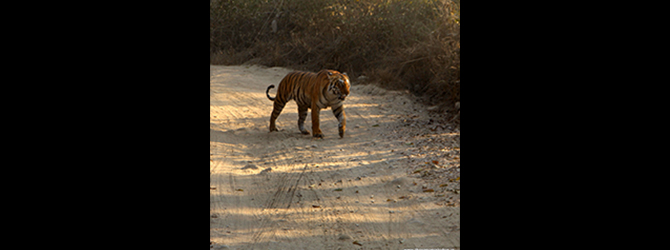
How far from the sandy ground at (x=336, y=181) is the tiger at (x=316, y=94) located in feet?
0.88

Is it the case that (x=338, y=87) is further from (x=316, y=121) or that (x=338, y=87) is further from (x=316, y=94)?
(x=316, y=121)

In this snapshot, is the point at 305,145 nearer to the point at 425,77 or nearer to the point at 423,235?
the point at 423,235

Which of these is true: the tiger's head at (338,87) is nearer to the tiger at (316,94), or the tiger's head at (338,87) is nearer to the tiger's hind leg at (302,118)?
the tiger at (316,94)

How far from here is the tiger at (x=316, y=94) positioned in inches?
296

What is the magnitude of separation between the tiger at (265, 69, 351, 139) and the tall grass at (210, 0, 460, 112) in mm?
2721

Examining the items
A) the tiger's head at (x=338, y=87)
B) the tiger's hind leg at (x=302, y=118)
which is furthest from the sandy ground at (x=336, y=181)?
→ the tiger's head at (x=338, y=87)

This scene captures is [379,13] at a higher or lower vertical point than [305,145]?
higher

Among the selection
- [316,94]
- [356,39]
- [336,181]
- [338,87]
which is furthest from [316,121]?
[356,39]

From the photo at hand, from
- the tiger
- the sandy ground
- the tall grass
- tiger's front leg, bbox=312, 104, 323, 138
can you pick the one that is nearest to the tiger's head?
the tiger

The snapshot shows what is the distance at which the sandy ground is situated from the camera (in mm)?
3973

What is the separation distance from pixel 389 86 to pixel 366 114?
228cm

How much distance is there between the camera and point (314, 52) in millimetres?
14719

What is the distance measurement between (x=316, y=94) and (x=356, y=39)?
668 cm
